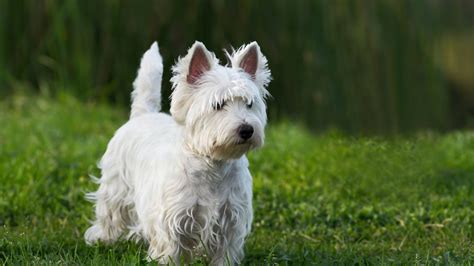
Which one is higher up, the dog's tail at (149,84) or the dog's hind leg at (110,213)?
the dog's tail at (149,84)

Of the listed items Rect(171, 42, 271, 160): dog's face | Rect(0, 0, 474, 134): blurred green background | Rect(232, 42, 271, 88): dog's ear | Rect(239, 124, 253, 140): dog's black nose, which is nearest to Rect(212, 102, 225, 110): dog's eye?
Rect(171, 42, 271, 160): dog's face

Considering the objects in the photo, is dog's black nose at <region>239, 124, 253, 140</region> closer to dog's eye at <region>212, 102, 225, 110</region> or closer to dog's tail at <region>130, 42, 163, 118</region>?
dog's eye at <region>212, 102, 225, 110</region>

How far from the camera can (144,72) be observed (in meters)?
6.16

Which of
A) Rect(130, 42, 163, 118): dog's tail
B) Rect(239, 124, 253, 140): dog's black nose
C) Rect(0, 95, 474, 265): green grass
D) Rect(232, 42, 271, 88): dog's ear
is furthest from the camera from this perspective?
Rect(130, 42, 163, 118): dog's tail

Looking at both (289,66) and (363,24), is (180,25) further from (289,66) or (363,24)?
(363,24)

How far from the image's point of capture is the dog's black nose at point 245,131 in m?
4.72

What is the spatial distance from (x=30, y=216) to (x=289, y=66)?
4.64 metres

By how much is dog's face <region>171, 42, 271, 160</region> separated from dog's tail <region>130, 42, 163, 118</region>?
1012 mm

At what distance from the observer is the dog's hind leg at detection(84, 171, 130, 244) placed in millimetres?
5988

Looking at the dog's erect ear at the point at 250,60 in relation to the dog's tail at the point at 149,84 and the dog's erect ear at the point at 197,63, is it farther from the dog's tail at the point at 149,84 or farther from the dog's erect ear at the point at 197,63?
the dog's tail at the point at 149,84

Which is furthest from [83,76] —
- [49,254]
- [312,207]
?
Answer: [49,254]

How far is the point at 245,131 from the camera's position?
472cm

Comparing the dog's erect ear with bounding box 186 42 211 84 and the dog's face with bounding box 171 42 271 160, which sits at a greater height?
the dog's erect ear with bounding box 186 42 211 84

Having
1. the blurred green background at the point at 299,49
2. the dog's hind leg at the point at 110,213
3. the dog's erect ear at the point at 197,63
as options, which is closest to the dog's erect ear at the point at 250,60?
the dog's erect ear at the point at 197,63
